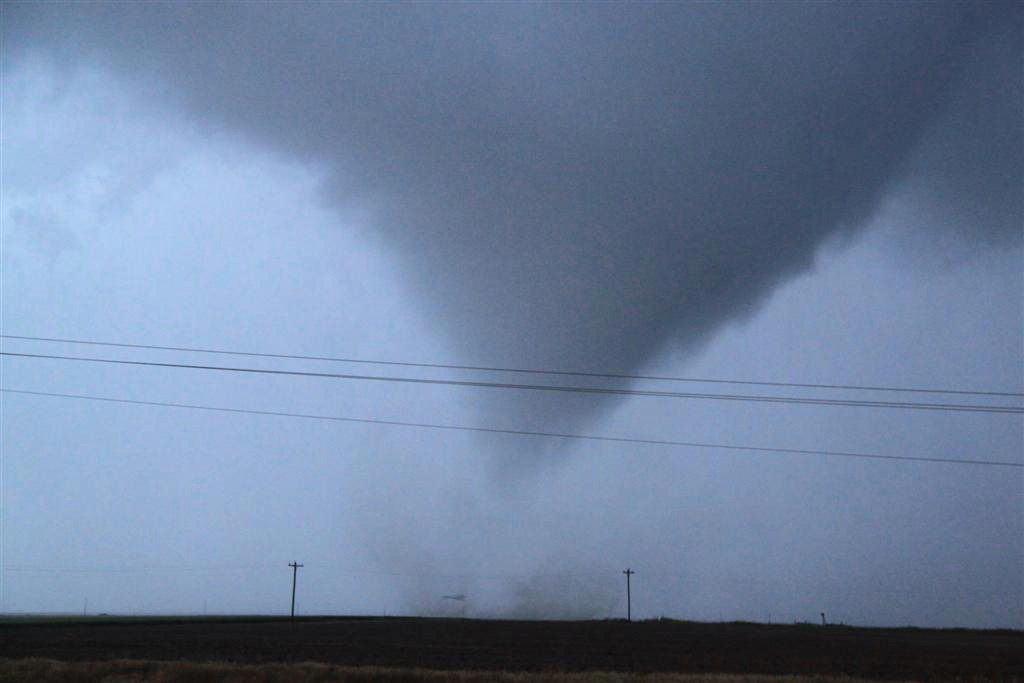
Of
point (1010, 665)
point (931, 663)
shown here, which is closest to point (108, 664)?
point (931, 663)

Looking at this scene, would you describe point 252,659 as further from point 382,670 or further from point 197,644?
point 197,644

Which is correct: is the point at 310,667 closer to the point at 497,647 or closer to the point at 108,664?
the point at 108,664

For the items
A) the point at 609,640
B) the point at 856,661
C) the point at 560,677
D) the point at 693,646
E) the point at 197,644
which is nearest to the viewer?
the point at 560,677

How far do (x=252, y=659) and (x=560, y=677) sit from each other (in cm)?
2351

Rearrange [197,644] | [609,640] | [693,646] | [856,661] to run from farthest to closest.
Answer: [609,640], [693,646], [197,644], [856,661]

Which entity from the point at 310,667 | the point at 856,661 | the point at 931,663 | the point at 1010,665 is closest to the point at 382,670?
the point at 310,667

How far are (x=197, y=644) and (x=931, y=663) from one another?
61449 mm

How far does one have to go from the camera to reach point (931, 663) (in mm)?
68250

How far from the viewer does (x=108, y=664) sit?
54.1 metres

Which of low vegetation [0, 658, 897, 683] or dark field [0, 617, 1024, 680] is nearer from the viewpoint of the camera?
low vegetation [0, 658, 897, 683]

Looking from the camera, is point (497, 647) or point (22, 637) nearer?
point (497, 647)

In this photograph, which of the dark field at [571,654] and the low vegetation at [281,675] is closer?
the low vegetation at [281,675]

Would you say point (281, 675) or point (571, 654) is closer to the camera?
point (281, 675)

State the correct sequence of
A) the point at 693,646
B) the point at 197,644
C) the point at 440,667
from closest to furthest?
the point at 440,667 < the point at 197,644 < the point at 693,646
